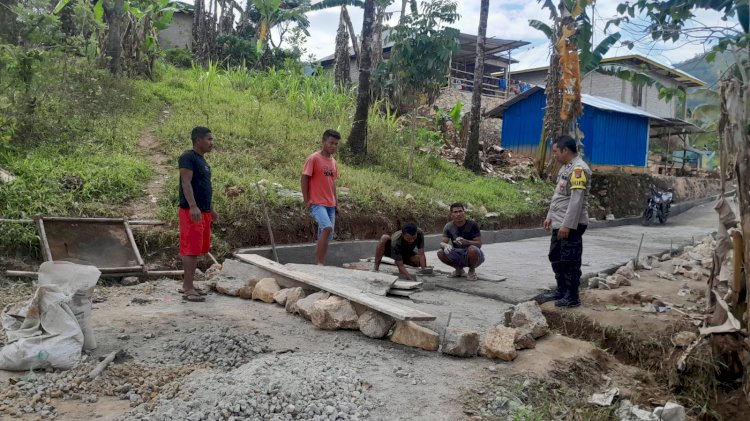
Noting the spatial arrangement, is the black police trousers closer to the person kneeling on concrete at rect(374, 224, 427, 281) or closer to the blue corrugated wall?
the person kneeling on concrete at rect(374, 224, 427, 281)

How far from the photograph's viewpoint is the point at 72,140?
9.07 m

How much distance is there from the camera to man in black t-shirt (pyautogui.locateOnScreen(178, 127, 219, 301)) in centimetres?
513

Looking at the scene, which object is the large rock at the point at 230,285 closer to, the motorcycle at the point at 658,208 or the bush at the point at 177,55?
the bush at the point at 177,55

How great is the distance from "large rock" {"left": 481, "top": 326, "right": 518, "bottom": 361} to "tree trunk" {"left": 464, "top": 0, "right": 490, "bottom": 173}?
11369mm

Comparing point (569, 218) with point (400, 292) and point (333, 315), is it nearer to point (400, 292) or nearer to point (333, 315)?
point (400, 292)

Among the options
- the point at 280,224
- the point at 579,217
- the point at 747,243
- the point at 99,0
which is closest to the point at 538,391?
the point at 747,243

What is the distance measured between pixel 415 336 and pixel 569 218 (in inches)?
82.7

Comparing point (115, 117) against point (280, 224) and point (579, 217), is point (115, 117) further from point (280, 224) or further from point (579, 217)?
point (579, 217)

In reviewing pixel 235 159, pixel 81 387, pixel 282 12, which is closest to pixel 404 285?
pixel 81 387

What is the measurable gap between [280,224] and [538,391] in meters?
5.01

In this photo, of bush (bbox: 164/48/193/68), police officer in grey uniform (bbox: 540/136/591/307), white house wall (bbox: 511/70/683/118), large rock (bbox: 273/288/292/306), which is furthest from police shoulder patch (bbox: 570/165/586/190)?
white house wall (bbox: 511/70/683/118)

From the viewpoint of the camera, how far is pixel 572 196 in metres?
5.33

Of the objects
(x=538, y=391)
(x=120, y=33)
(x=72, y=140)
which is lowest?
(x=538, y=391)

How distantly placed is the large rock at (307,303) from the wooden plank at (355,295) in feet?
0.21
